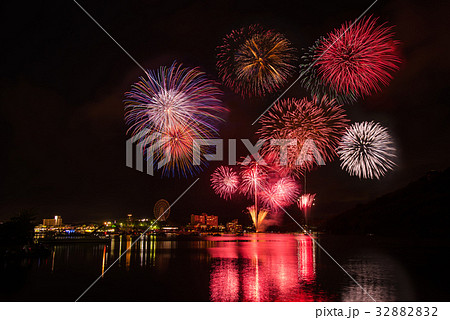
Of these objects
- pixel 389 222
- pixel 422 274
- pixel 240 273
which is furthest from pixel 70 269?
pixel 389 222

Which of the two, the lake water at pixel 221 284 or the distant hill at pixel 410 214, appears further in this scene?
the distant hill at pixel 410 214

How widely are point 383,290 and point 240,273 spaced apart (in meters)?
8.43

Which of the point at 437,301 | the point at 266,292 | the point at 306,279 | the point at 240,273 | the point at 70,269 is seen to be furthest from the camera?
the point at 70,269

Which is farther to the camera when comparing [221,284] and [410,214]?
[410,214]

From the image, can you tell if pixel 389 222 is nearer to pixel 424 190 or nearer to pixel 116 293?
pixel 424 190

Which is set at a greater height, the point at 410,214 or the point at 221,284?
the point at 410,214

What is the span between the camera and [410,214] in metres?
114

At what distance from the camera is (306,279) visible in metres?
19.9

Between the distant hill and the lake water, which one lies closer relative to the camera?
the lake water

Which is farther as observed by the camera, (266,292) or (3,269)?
(3,269)

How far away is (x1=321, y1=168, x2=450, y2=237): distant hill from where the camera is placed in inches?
A: 3821

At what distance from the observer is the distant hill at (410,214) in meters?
97.1
